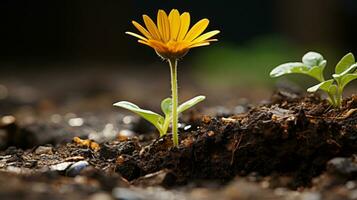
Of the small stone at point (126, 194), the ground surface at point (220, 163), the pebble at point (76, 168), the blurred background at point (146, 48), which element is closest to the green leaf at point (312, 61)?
the ground surface at point (220, 163)

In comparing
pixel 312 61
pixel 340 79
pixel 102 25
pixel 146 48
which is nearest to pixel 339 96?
pixel 340 79

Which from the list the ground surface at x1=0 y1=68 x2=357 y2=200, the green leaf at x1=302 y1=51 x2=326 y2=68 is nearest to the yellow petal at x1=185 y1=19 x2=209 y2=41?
the ground surface at x1=0 y1=68 x2=357 y2=200

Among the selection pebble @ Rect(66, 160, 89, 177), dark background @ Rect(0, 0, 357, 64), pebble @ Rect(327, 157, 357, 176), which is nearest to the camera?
pebble @ Rect(327, 157, 357, 176)

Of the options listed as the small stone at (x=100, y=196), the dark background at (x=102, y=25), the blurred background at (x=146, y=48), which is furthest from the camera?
the dark background at (x=102, y=25)

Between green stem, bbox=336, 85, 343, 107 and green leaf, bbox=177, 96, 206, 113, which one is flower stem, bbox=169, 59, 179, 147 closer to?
green leaf, bbox=177, 96, 206, 113

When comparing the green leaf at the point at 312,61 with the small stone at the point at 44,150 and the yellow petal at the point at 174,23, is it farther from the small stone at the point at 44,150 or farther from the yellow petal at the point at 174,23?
the small stone at the point at 44,150

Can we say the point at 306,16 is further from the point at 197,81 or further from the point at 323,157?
the point at 323,157
